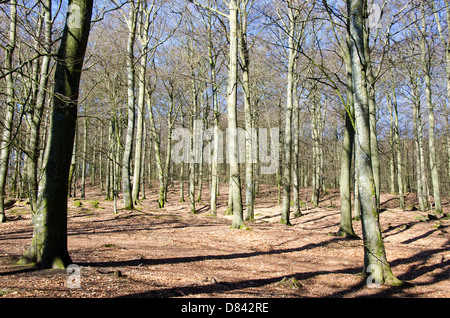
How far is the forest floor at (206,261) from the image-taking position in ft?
13.9

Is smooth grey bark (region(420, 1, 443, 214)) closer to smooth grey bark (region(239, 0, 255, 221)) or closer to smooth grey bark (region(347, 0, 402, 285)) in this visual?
smooth grey bark (region(239, 0, 255, 221))

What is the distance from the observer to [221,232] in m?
10.3

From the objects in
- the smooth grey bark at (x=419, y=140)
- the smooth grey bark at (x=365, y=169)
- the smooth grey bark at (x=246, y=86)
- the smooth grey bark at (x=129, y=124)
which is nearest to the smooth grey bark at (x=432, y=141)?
the smooth grey bark at (x=419, y=140)

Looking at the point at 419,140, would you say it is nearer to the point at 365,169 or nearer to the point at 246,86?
the point at 246,86

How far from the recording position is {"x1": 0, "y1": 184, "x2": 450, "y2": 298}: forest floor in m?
4.25

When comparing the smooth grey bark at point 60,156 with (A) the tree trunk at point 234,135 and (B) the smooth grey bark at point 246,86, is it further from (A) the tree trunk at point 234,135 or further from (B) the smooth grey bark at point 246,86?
(B) the smooth grey bark at point 246,86

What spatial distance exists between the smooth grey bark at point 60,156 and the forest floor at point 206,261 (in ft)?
1.04

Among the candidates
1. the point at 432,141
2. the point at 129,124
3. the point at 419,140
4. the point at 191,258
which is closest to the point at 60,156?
the point at 191,258

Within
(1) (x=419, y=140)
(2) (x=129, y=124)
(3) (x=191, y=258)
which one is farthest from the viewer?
(1) (x=419, y=140)

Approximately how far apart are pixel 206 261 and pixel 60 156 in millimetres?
3575

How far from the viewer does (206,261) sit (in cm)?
659
